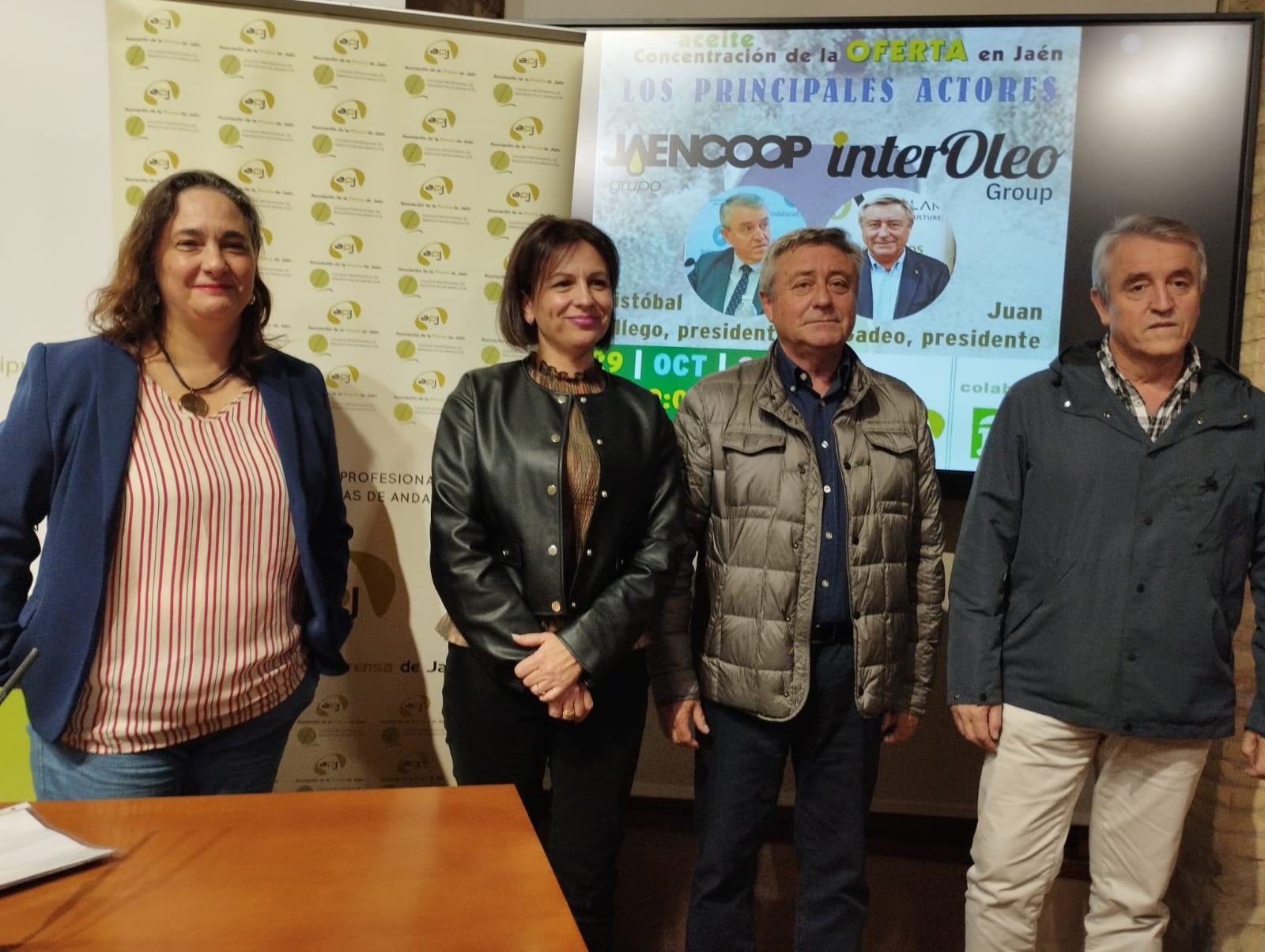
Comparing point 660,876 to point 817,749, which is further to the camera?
point 660,876

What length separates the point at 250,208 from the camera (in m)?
1.88

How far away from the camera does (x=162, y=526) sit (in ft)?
5.47

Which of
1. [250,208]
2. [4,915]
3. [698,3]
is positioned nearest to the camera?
[4,915]

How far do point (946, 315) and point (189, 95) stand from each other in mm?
2199

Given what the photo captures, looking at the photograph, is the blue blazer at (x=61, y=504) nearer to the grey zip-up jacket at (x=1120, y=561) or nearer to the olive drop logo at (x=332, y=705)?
the olive drop logo at (x=332, y=705)

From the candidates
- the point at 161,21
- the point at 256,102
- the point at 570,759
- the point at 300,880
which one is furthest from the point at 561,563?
the point at 161,21

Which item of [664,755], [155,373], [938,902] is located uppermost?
[155,373]

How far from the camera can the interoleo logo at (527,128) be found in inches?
107

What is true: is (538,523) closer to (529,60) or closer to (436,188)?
(436,188)

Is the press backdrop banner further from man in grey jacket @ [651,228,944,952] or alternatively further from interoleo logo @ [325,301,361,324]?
man in grey jacket @ [651,228,944,952]

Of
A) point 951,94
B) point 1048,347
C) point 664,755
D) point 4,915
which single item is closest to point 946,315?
point 1048,347

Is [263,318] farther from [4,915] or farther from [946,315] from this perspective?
[946,315]

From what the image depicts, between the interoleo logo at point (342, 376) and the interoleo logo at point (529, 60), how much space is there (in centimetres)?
97

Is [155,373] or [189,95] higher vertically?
[189,95]
